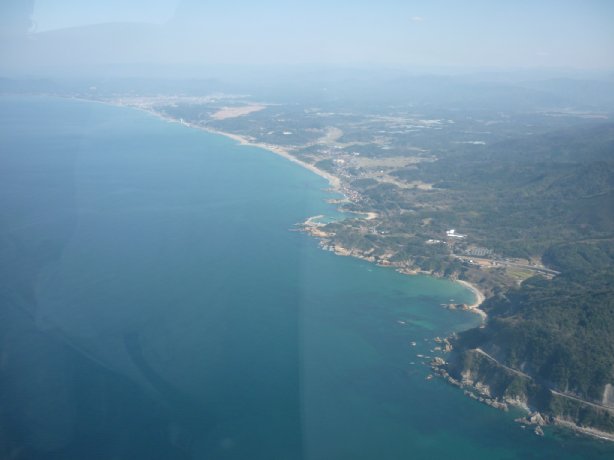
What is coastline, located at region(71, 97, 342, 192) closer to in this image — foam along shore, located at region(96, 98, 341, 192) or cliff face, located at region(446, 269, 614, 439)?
foam along shore, located at region(96, 98, 341, 192)

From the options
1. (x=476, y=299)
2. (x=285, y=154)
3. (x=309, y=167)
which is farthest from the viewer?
(x=285, y=154)

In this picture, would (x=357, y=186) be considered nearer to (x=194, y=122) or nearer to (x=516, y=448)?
(x=516, y=448)

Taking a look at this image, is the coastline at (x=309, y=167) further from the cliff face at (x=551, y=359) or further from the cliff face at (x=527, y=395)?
the cliff face at (x=527, y=395)

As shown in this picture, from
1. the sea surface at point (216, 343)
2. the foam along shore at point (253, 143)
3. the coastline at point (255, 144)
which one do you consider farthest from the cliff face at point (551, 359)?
the foam along shore at point (253, 143)

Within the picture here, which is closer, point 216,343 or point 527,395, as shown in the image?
point 527,395

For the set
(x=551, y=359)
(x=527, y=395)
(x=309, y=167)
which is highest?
(x=309, y=167)

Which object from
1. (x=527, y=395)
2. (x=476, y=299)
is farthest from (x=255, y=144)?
(x=527, y=395)

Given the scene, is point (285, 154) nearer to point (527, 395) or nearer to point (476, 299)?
point (476, 299)
